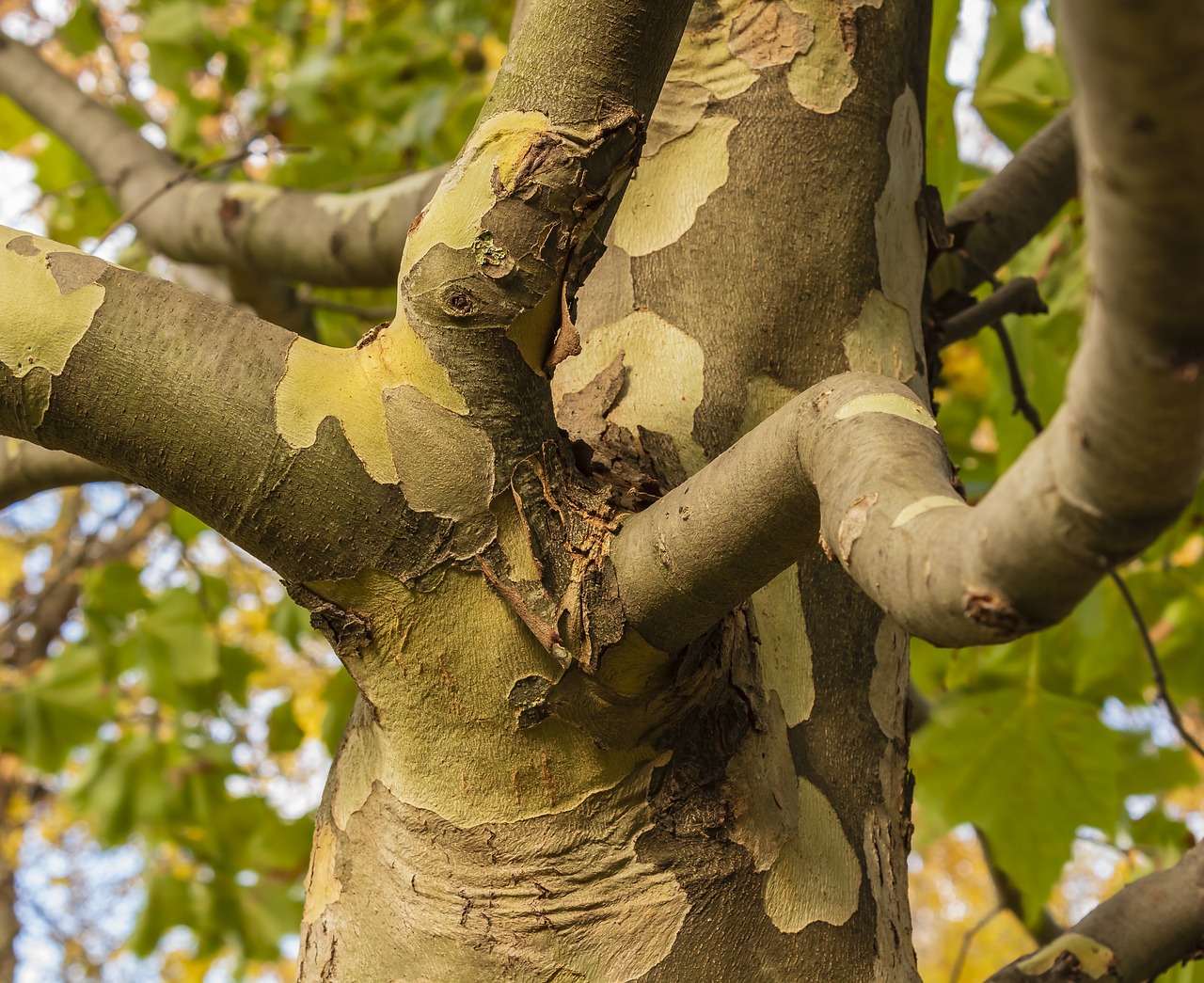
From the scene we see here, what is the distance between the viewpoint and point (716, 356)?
0.72 m

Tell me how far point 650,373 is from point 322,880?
0.39m

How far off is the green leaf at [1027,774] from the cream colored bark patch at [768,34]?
0.97 m

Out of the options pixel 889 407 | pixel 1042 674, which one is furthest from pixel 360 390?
pixel 1042 674

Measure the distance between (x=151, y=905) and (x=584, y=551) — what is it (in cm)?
209

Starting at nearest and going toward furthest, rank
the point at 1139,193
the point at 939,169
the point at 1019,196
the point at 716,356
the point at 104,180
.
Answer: the point at 1139,193 < the point at 716,356 < the point at 1019,196 < the point at 939,169 < the point at 104,180

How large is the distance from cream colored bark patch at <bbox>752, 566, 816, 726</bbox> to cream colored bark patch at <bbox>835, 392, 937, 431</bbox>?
24 cm

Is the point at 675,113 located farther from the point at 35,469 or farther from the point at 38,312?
the point at 35,469

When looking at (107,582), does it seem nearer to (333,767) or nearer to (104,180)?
(104,180)

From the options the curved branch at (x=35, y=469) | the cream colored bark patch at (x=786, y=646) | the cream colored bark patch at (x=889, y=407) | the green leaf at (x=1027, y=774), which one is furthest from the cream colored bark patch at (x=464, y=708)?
the green leaf at (x=1027, y=774)

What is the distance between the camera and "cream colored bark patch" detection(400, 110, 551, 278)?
0.57 meters

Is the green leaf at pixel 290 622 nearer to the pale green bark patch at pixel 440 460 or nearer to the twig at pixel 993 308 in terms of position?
the twig at pixel 993 308

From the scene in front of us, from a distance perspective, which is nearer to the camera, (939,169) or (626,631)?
(626,631)

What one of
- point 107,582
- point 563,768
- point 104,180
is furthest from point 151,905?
point 563,768

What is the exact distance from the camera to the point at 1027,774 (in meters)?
1.48
